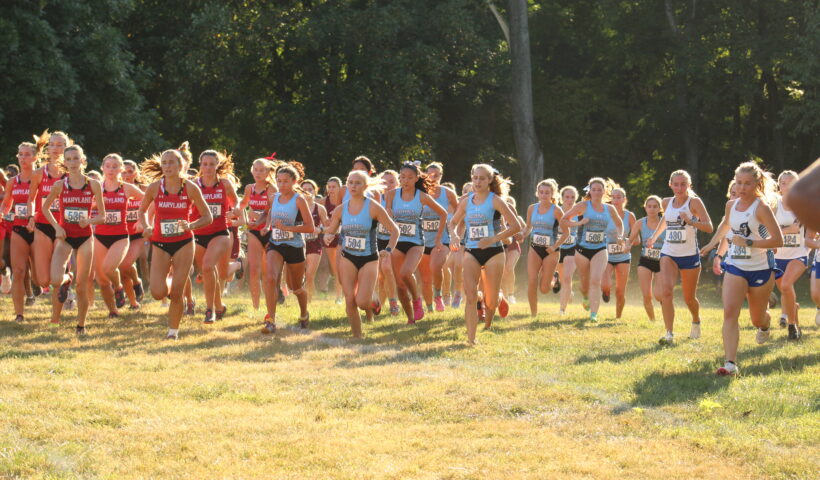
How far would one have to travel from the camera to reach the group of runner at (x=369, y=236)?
1116 centimetres

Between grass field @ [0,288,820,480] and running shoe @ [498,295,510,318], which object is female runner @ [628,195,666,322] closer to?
grass field @ [0,288,820,480]

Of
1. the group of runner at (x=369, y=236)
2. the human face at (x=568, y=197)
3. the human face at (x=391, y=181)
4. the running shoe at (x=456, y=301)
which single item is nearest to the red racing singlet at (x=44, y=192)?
the group of runner at (x=369, y=236)

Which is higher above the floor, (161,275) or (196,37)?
(196,37)

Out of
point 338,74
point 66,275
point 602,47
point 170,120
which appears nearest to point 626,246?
point 66,275

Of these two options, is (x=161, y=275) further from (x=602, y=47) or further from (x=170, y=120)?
(x=602, y=47)

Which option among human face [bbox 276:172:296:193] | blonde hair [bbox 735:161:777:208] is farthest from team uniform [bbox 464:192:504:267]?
blonde hair [bbox 735:161:777:208]

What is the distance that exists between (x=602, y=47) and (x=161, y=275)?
29.0 meters

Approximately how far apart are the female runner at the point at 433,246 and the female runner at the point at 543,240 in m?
1.31

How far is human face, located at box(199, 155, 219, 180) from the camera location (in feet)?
41.5

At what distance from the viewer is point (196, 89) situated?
28531 mm

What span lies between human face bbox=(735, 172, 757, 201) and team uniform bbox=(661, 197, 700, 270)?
1.86 metres

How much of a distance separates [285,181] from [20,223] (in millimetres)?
3334

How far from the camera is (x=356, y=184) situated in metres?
11.7

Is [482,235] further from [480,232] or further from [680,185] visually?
[680,185]
